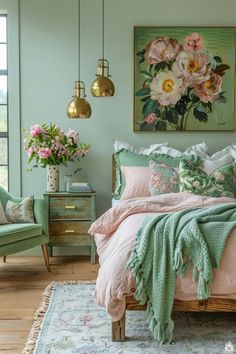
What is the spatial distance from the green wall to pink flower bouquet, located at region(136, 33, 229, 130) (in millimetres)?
140

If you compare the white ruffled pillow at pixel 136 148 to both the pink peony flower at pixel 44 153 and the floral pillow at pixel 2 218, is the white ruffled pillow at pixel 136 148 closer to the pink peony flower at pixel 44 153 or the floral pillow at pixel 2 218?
the pink peony flower at pixel 44 153

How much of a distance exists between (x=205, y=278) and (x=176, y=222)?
0.40 m

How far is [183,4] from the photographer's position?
511 centimetres

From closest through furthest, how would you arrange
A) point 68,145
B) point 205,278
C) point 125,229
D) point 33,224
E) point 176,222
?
1. point 205,278
2. point 176,222
3. point 125,229
4. point 33,224
5. point 68,145

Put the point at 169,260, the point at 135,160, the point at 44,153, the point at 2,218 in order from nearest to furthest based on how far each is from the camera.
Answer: the point at 169,260
the point at 2,218
the point at 44,153
the point at 135,160

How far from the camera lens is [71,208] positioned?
484 centimetres

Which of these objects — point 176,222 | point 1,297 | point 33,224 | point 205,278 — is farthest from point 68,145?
point 205,278

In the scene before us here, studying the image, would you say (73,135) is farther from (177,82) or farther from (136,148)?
(177,82)

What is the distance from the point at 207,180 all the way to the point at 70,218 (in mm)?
1422

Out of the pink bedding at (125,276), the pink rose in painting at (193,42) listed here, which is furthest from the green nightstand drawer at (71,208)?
the pink rose in painting at (193,42)

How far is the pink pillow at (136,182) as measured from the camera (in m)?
4.61

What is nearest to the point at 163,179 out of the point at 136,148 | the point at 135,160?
the point at 135,160

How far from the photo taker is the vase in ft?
16.2

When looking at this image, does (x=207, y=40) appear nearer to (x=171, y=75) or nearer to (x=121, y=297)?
(x=171, y=75)
